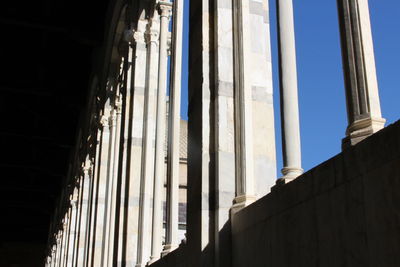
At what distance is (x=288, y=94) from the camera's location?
4.06 m

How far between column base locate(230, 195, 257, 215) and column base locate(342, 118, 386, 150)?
146 centimetres

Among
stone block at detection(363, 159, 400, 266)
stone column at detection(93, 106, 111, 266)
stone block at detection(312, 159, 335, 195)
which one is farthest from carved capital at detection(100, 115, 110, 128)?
stone block at detection(363, 159, 400, 266)

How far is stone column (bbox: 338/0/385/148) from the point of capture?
10.2 feet

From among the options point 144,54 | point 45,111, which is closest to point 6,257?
point 45,111

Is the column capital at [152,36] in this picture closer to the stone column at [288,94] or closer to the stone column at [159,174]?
the stone column at [159,174]

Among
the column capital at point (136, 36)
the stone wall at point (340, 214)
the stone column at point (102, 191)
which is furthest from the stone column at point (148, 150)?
the stone wall at point (340, 214)

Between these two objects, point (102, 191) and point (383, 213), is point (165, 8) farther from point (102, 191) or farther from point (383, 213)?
point (383, 213)

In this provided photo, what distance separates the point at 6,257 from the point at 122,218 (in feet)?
112

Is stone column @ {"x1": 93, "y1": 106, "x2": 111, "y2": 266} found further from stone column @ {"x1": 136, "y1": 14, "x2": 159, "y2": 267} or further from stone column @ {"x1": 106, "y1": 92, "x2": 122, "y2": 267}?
stone column @ {"x1": 136, "y1": 14, "x2": 159, "y2": 267}

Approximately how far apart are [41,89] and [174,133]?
14.8m

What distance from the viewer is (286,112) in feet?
13.2

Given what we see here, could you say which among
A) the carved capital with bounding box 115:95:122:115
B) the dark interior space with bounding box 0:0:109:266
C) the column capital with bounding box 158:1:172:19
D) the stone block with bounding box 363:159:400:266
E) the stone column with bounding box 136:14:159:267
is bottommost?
the stone block with bounding box 363:159:400:266

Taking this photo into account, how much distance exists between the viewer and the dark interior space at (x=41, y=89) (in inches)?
645

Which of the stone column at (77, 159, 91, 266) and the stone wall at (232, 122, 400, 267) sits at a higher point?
the stone column at (77, 159, 91, 266)
